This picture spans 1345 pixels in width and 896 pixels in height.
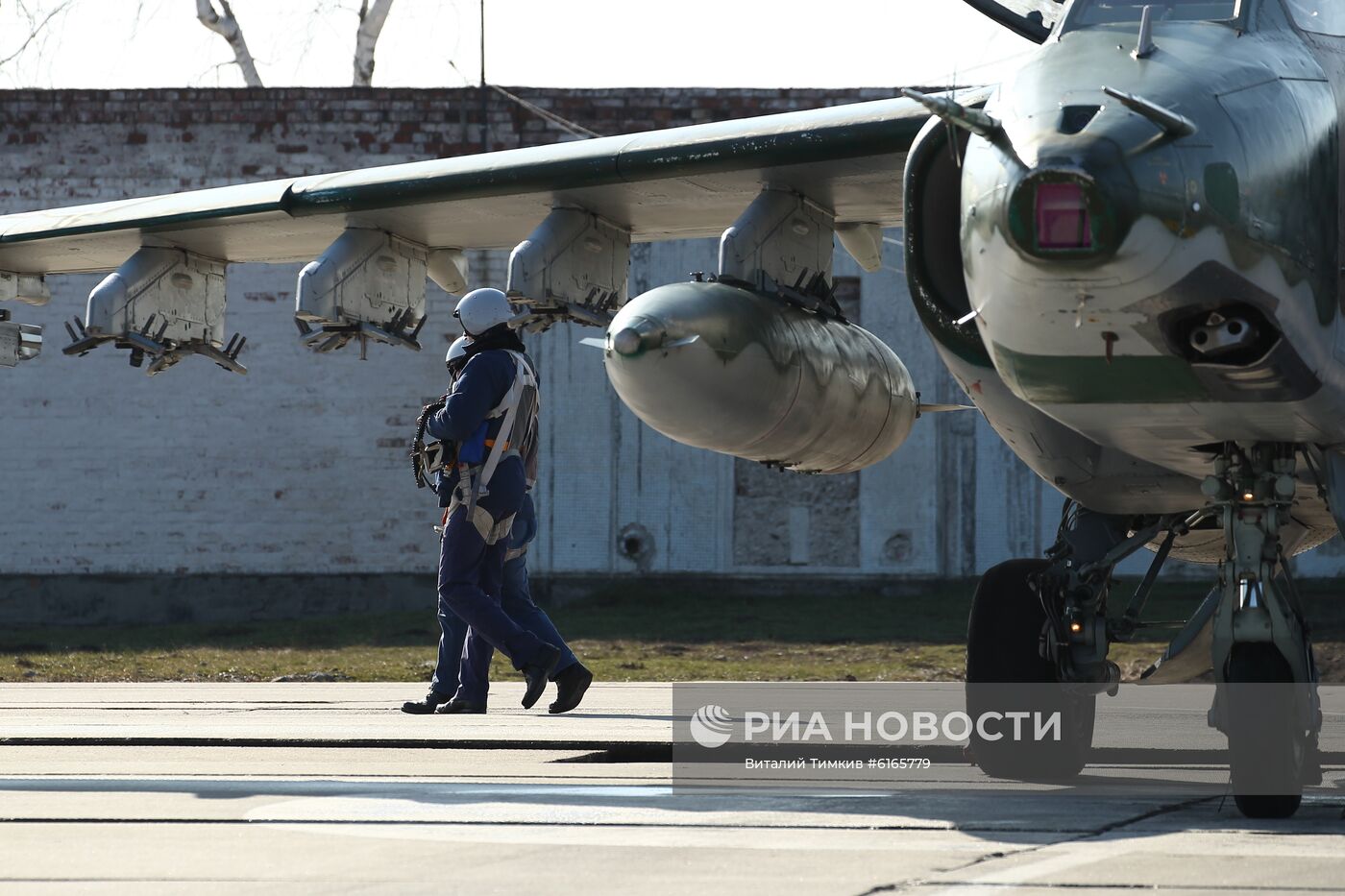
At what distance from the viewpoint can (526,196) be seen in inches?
355

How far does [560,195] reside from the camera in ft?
29.4

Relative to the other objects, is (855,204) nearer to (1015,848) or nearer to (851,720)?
(851,720)

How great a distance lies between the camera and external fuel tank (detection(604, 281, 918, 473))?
723 centimetres

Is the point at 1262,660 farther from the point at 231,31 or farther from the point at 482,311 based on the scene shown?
the point at 231,31

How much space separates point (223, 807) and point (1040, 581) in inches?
119

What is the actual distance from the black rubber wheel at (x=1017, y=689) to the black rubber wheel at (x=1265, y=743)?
53.5 inches

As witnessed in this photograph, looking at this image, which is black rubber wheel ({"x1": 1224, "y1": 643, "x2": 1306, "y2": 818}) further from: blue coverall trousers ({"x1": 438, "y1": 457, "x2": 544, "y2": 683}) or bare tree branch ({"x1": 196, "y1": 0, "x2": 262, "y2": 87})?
bare tree branch ({"x1": 196, "y1": 0, "x2": 262, "y2": 87})

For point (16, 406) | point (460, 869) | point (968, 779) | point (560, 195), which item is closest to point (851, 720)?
point (968, 779)

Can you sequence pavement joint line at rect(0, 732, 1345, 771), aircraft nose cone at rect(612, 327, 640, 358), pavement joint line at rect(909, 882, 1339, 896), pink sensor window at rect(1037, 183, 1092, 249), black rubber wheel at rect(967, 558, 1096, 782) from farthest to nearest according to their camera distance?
pavement joint line at rect(0, 732, 1345, 771), aircraft nose cone at rect(612, 327, 640, 358), black rubber wheel at rect(967, 558, 1096, 782), pink sensor window at rect(1037, 183, 1092, 249), pavement joint line at rect(909, 882, 1339, 896)

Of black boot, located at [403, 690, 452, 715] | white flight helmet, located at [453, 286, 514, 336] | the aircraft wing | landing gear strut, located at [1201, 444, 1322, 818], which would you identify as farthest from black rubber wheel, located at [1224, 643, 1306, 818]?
black boot, located at [403, 690, 452, 715]

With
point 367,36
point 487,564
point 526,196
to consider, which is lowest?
point 487,564

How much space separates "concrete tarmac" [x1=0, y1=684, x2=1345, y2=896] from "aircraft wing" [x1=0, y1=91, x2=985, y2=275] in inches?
100

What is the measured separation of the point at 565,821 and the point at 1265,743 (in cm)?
211

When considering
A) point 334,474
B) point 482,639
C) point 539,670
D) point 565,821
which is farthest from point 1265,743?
point 334,474
